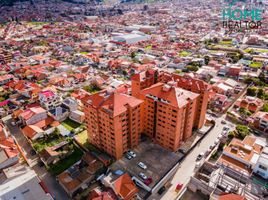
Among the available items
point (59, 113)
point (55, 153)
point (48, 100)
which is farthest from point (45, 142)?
point (48, 100)

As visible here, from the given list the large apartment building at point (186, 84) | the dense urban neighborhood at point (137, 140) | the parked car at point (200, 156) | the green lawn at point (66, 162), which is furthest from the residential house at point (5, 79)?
the parked car at point (200, 156)

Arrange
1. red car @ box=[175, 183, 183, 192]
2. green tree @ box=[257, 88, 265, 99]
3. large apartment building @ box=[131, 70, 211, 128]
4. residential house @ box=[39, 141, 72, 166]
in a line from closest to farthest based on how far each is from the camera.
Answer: red car @ box=[175, 183, 183, 192]
residential house @ box=[39, 141, 72, 166]
large apartment building @ box=[131, 70, 211, 128]
green tree @ box=[257, 88, 265, 99]

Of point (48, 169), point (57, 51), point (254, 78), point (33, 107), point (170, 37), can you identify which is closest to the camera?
point (48, 169)

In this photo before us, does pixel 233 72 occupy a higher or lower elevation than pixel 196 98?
lower

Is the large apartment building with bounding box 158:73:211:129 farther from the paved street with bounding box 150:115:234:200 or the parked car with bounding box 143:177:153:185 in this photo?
the parked car with bounding box 143:177:153:185

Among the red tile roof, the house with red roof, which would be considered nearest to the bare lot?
the red tile roof

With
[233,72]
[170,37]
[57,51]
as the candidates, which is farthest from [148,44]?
[233,72]

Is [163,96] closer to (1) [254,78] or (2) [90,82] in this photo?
(2) [90,82]

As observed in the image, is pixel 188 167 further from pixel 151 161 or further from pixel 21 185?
pixel 21 185
